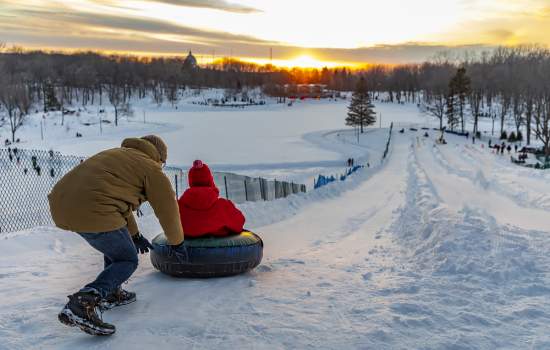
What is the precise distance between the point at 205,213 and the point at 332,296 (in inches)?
73.6

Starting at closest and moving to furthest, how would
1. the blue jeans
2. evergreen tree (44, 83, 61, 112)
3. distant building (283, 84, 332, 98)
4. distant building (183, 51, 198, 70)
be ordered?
the blue jeans → evergreen tree (44, 83, 61, 112) → distant building (283, 84, 332, 98) → distant building (183, 51, 198, 70)

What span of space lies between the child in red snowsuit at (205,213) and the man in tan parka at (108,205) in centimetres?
160

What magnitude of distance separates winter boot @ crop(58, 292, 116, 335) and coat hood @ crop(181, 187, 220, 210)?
212cm

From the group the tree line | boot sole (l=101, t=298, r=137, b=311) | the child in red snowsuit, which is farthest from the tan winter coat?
the tree line

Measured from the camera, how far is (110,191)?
3771mm

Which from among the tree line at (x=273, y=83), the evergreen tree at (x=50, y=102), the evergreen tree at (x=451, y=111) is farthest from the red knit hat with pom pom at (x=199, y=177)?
the evergreen tree at (x=50, y=102)

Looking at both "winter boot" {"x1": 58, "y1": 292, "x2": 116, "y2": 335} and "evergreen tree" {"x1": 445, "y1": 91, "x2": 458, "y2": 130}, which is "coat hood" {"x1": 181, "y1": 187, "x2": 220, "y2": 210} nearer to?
"winter boot" {"x1": 58, "y1": 292, "x2": 116, "y2": 335}

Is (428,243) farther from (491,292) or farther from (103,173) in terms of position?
(103,173)

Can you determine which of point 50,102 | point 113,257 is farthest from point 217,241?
point 50,102

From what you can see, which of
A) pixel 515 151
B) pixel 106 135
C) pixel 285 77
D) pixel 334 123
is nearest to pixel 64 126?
pixel 106 135

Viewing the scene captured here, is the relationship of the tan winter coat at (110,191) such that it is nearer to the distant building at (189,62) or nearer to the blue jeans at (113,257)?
the blue jeans at (113,257)

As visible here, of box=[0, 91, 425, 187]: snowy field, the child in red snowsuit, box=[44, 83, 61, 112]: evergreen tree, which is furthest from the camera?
box=[44, 83, 61, 112]: evergreen tree

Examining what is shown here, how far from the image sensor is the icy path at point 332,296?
3963 mm

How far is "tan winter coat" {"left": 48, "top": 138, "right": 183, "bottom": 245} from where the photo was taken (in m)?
3.71
